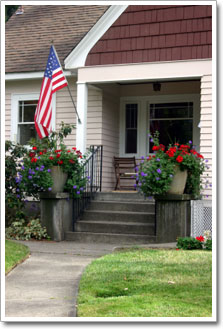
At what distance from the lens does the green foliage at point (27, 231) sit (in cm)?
1042

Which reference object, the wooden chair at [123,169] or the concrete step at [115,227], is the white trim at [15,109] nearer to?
the wooden chair at [123,169]

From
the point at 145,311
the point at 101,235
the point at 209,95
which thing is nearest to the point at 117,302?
the point at 145,311

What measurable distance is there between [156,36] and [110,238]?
4187 mm

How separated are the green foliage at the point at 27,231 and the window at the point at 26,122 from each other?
3.25 m

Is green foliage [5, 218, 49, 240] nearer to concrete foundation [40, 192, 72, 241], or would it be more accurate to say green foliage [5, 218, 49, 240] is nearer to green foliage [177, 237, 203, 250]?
concrete foundation [40, 192, 72, 241]

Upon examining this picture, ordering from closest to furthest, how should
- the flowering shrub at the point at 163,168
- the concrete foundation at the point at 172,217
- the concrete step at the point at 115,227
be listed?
1. the flowering shrub at the point at 163,168
2. the concrete foundation at the point at 172,217
3. the concrete step at the point at 115,227

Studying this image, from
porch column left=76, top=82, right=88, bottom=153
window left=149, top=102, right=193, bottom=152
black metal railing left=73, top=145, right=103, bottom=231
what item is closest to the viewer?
black metal railing left=73, top=145, right=103, bottom=231

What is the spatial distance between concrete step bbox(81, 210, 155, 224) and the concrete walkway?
909 millimetres

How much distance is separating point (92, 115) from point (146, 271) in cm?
647

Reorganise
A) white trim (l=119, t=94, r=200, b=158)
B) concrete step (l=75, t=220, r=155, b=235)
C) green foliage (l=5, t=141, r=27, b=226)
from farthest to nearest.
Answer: white trim (l=119, t=94, r=200, b=158)
green foliage (l=5, t=141, r=27, b=226)
concrete step (l=75, t=220, r=155, b=235)

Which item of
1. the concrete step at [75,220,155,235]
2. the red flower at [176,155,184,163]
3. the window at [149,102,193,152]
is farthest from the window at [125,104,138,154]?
the red flower at [176,155,184,163]

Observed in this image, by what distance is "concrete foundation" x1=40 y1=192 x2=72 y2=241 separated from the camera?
10.4 m

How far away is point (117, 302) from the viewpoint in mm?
5328

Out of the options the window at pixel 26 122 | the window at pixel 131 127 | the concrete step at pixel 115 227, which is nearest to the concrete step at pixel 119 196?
the concrete step at pixel 115 227
